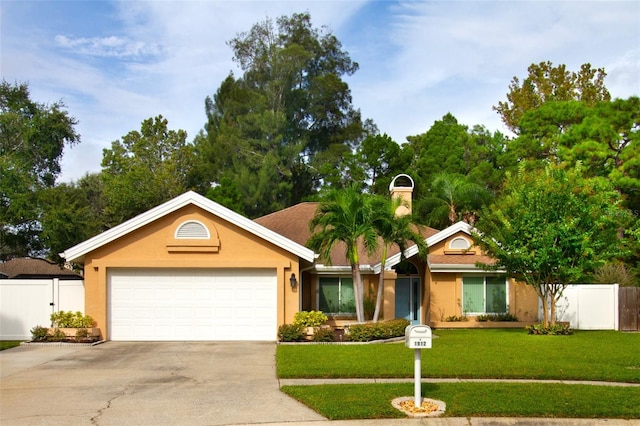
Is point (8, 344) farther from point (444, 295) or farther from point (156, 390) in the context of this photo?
point (444, 295)

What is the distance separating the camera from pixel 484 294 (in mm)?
23438

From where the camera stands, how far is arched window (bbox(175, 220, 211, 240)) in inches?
746

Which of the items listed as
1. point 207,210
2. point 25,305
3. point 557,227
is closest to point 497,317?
point 557,227

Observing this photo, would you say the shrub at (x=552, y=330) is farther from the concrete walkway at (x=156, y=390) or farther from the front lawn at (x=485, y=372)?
the concrete walkway at (x=156, y=390)

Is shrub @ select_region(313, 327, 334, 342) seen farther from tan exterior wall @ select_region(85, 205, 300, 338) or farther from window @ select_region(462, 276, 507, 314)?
window @ select_region(462, 276, 507, 314)

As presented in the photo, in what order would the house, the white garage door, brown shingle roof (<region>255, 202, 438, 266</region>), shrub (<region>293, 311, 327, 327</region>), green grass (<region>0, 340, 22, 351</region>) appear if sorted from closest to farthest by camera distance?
green grass (<region>0, 340, 22, 351</region>)
shrub (<region>293, 311, 327, 327</region>)
the house
the white garage door
brown shingle roof (<region>255, 202, 438, 266</region>)

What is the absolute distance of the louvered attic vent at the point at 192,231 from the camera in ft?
62.2

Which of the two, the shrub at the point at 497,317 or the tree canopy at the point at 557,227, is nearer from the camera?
the tree canopy at the point at 557,227

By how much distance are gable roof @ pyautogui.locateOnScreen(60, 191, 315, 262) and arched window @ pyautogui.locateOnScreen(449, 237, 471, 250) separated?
7175 millimetres

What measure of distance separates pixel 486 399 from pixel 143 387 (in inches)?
240

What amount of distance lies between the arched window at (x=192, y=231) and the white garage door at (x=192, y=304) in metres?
1.06

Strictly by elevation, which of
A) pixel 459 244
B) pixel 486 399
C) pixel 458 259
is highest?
pixel 459 244

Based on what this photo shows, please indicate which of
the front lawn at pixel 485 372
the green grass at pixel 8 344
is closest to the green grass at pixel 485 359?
the front lawn at pixel 485 372

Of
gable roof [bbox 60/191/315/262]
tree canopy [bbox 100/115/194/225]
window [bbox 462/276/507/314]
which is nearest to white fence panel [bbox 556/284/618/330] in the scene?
window [bbox 462/276/507/314]
